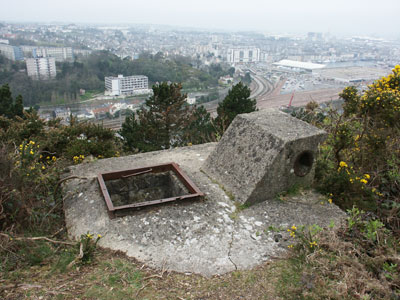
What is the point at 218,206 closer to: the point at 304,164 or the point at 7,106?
the point at 304,164

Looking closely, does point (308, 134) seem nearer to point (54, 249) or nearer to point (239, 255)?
point (239, 255)

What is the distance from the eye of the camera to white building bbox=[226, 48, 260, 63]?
7788 cm

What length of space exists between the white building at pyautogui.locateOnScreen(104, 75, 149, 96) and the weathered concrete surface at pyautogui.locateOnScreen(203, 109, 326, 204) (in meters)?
44.7

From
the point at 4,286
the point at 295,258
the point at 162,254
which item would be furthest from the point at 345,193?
the point at 4,286

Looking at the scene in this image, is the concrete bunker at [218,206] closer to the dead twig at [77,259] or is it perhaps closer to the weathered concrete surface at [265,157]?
the weathered concrete surface at [265,157]

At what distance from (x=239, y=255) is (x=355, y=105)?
3.88 meters

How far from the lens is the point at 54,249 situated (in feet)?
10.9

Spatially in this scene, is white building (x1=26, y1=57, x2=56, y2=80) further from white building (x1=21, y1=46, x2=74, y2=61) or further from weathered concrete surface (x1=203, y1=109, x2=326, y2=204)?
weathered concrete surface (x1=203, y1=109, x2=326, y2=204)

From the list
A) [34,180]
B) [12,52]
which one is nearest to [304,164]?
[34,180]

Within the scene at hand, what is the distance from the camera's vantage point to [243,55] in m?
79.1

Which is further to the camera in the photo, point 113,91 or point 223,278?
point 113,91

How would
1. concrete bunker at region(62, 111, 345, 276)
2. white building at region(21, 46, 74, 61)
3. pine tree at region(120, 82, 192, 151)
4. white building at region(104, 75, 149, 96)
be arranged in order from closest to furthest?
concrete bunker at region(62, 111, 345, 276)
pine tree at region(120, 82, 192, 151)
white building at region(104, 75, 149, 96)
white building at region(21, 46, 74, 61)

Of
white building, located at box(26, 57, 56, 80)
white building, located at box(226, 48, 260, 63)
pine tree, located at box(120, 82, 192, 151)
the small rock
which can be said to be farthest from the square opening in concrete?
white building, located at box(226, 48, 260, 63)

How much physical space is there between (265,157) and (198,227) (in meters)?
1.27
